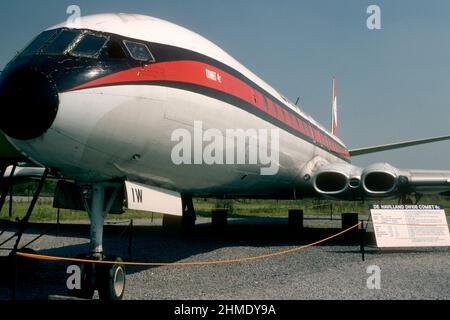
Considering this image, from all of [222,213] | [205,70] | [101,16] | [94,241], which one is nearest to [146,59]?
[101,16]

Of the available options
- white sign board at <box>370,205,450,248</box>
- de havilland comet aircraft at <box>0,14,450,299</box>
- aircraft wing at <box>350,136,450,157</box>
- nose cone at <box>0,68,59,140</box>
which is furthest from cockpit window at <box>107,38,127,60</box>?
aircraft wing at <box>350,136,450,157</box>

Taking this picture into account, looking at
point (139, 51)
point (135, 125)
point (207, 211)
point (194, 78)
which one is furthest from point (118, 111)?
point (207, 211)

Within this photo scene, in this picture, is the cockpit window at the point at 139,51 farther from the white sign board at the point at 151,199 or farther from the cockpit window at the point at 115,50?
the white sign board at the point at 151,199

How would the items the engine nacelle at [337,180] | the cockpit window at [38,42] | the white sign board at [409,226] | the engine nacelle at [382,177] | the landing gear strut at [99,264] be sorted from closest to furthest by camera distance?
the cockpit window at [38,42] → the landing gear strut at [99,264] → the white sign board at [409,226] → the engine nacelle at [382,177] → the engine nacelle at [337,180]

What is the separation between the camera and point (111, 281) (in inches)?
214

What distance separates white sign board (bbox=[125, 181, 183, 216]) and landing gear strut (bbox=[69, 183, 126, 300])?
0.32 meters

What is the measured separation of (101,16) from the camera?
5945 mm

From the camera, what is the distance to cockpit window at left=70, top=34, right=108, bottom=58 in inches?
206

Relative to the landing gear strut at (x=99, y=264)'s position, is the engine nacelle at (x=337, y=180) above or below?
above

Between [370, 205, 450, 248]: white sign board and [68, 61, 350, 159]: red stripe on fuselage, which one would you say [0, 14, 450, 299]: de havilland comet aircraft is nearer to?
[68, 61, 350, 159]: red stripe on fuselage

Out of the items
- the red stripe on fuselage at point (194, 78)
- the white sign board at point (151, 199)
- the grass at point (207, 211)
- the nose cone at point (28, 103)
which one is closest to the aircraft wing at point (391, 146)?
the grass at point (207, 211)

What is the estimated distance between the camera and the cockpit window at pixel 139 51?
557 cm

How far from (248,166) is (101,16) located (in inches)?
145

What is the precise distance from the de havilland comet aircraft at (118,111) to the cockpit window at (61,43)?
0.01m
